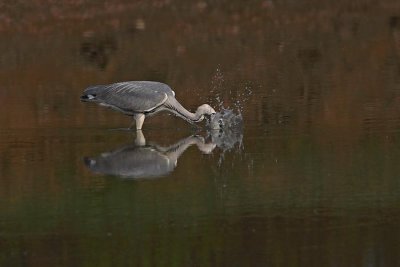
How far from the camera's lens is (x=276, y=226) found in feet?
36.1

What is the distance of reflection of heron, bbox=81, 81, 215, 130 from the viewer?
16.7 meters

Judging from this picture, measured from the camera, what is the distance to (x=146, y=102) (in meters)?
16.7

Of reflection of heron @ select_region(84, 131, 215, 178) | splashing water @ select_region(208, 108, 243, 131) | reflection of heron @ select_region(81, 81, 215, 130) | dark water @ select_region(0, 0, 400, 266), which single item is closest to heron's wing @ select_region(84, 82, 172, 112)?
reflection of heron @ select_region(81, 81, 215, 130)

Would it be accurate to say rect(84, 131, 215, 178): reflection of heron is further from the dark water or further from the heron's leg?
the heron's leg

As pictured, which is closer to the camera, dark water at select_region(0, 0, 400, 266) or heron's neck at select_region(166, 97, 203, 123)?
dark water at select_region(0, 0, 400, 266)

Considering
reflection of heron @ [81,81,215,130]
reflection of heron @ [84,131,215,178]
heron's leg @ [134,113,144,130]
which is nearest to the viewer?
reflection of heron @ [84,131,215,178]

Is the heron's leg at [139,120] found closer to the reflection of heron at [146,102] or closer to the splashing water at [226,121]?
the reflection of heron at [146,102]

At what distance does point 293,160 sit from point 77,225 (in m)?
3.43

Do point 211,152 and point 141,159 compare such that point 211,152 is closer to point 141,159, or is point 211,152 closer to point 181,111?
point 141,159

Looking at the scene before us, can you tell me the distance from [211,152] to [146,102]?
1.96m

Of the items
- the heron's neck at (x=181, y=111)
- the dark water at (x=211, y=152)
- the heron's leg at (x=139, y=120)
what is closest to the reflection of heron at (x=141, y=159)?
the dark water at (x=211, y=152)

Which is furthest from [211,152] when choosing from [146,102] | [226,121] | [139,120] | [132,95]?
[132,95]

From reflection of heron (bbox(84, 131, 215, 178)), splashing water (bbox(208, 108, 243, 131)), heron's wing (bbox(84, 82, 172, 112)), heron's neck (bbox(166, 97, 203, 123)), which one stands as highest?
heron's wing (bbox(84, 82, 172, 112))

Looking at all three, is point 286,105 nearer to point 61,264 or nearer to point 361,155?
point 361,155
